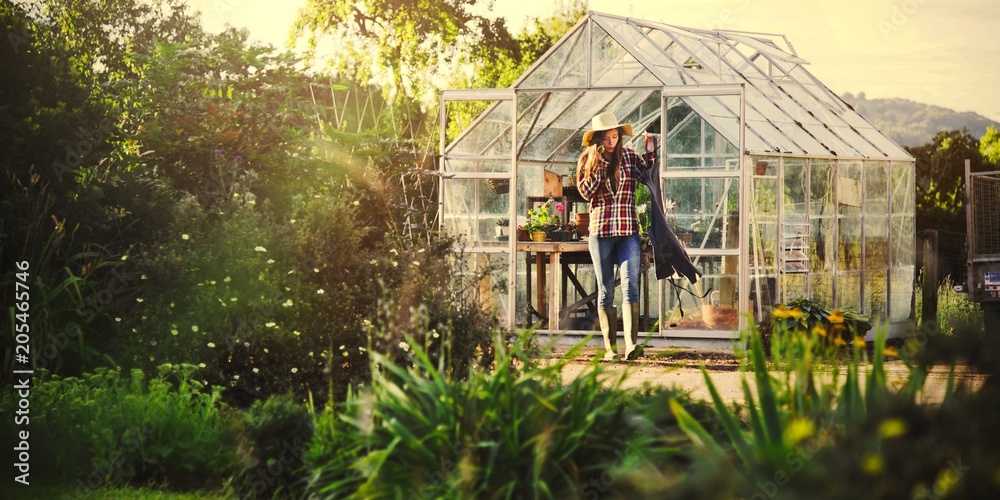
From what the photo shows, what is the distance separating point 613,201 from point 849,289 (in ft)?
19.8

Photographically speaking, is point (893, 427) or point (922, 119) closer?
point (893, 427)

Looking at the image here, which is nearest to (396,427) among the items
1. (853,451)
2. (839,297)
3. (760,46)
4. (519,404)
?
(519,404)

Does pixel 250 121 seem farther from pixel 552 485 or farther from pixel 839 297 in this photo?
pixel 839 297

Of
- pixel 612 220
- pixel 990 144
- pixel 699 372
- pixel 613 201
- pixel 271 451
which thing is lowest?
pixel 699 372

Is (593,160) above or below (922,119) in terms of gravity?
below

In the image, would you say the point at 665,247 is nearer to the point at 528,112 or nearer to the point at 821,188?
the point at 821,188

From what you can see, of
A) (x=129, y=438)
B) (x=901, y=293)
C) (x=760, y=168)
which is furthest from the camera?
(x=901, y=293)

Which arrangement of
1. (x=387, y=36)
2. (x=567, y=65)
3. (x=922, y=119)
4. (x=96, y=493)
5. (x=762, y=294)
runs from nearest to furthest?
1. (x=96, y=493)
2. (x=762, y=294)
3. (x=567, y=65)
4. (x=387, y=36)
5. (x=922, y=119)

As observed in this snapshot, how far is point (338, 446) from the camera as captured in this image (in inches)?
163

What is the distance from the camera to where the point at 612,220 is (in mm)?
8797

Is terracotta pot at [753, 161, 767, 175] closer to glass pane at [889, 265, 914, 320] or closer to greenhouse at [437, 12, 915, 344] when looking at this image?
greenhouse at [437, 12, 915, 344]

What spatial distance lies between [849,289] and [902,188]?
2.10 meters

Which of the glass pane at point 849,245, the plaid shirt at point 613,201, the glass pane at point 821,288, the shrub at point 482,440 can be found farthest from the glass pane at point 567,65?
the shrub at point 482,440

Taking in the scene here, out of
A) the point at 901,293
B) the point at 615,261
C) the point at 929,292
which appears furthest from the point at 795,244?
the point at 615,261
